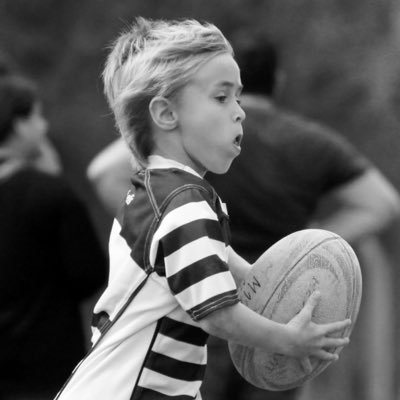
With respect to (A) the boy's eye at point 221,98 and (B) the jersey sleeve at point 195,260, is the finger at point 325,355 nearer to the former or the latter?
(B) the jersey sleeve at point 195,260

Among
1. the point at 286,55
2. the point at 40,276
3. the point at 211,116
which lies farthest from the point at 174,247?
the point at 286,55

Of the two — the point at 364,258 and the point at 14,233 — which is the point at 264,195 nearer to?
the point at 14,233

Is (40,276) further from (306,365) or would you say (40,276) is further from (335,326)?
(335,326)

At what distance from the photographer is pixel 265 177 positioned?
19.9 feet

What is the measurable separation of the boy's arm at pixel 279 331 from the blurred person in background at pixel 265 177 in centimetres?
210

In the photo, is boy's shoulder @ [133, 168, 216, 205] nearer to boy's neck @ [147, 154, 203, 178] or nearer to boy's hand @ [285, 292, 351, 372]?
boy's neck @ [147, 154, 203, 178]

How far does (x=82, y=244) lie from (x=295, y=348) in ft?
6.92

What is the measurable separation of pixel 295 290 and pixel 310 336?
208mm

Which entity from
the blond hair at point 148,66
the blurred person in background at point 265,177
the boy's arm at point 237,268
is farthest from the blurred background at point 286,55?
the blond hair at point 148,66

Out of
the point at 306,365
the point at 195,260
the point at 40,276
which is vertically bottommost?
the point at 40,276

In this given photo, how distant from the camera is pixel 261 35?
640 centimetres

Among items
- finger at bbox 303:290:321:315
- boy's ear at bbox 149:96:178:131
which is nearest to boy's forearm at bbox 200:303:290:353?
finger at bbox 303:290:321:315

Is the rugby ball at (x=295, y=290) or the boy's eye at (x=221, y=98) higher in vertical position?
the boy's eye at (x=221, y=98)

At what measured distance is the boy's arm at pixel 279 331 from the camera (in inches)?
144
